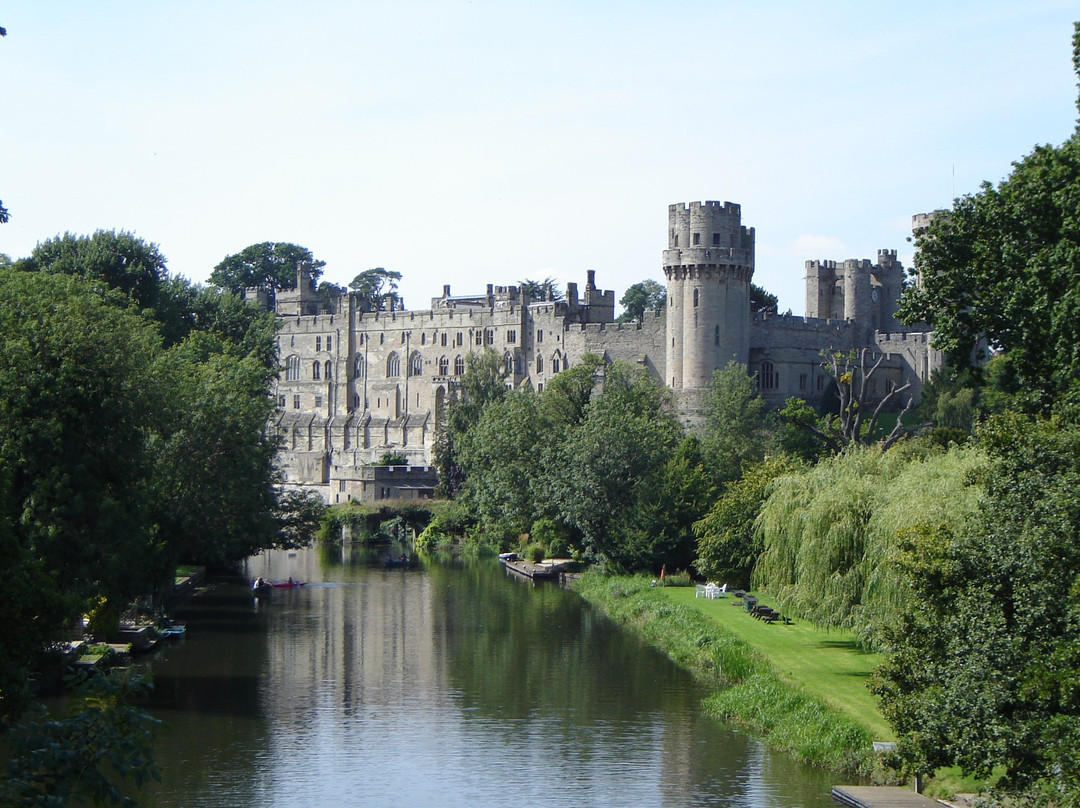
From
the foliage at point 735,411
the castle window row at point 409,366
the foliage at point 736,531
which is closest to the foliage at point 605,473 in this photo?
the foliage at point 735,411

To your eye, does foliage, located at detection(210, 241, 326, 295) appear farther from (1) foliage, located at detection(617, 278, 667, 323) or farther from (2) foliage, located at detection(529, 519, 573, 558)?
(2) foliage, located at detection(529, 519, 573, 558)

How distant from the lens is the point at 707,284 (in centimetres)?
7062

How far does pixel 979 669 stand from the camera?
16469mm

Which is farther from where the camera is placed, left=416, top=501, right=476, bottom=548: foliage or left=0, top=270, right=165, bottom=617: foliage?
left=416, top=501, right=476, bottom=548: foliage

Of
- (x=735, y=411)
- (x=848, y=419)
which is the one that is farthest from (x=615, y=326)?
(x=848, y=419)

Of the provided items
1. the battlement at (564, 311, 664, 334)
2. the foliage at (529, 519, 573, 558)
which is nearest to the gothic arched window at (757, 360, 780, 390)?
the battlement at (564, 311, 664, 334)

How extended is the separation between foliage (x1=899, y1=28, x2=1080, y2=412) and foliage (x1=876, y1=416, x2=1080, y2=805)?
3.01 meters

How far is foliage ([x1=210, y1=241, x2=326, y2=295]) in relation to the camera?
110m

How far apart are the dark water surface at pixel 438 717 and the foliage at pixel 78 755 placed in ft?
33.4

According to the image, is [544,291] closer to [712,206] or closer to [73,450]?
[712,206]

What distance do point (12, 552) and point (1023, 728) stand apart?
36.4 ft

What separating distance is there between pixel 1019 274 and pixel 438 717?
12.7 meters

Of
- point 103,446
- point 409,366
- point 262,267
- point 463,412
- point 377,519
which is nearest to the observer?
point 103,446

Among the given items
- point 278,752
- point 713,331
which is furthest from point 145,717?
point 713,331
